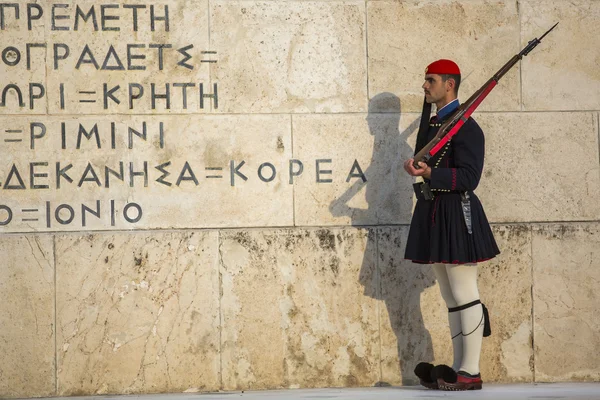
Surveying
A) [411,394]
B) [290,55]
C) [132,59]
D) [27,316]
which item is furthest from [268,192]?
[27,316]

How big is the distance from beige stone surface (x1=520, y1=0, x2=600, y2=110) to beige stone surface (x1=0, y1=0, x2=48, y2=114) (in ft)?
13.1

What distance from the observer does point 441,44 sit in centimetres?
870

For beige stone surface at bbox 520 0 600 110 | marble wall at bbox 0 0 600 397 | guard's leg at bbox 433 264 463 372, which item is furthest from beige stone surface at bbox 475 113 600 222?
guard's leg at bbox 433 264 463 372

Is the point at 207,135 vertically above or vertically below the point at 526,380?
above

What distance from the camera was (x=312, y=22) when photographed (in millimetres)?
8633

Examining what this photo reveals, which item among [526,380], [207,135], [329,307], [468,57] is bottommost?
[526,380]

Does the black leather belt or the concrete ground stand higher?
the black leather belt

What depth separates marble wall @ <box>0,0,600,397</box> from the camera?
27.2 ft

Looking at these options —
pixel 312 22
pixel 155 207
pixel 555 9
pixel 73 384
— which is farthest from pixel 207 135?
pixel 555 9

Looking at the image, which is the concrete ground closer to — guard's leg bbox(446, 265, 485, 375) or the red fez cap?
guard's leg bbox(446, 265, 485, 375)

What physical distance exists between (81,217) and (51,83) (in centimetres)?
111

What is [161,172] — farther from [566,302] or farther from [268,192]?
[566,302]

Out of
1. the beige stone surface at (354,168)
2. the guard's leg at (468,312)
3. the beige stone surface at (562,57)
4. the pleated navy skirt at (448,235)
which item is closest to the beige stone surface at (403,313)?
the beige stone surface at (354,168)

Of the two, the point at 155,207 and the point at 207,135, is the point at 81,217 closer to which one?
the point at 155,207
